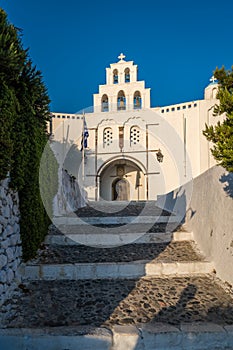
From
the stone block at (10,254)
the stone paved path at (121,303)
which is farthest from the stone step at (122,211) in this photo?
the stone block at (10,254)

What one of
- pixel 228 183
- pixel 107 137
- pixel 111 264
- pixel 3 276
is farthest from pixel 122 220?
pixel 107 137

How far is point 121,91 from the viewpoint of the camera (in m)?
18.6

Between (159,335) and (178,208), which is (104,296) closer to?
(159,335)

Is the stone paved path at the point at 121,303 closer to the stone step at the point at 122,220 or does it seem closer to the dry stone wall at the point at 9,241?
the dry stone wall at the point at 9,241

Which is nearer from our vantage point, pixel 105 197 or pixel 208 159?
pixel 208 159

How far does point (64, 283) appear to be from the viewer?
3512 millimetres

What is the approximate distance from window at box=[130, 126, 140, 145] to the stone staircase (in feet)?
40.3

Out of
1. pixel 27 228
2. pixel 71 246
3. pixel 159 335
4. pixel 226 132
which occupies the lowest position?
pixel 159 335

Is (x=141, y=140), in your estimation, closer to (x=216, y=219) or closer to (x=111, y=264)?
(x=216, y=219)

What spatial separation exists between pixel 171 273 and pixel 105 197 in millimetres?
14591

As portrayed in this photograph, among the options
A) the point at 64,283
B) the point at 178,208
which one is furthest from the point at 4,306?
the point at 178,208

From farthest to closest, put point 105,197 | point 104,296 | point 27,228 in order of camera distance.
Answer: point 105,197 < point 27,228 < point 104,296

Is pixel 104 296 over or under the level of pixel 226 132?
under

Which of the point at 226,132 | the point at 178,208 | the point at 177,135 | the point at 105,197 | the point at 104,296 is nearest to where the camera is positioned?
the point at 226,132
